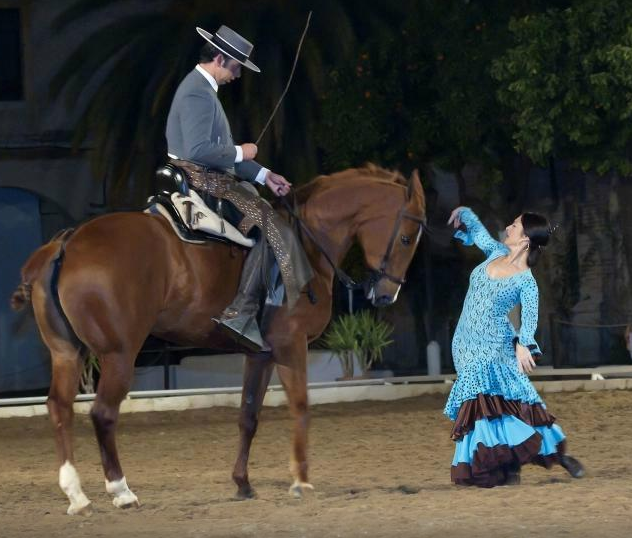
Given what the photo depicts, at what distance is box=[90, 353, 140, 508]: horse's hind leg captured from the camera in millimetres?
9078

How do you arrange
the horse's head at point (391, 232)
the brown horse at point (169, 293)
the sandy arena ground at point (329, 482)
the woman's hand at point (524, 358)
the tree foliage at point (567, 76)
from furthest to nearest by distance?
the tree foliage at point (567, 76) < the horse's head at point (391, 232) < the woman's hand at point (524, 358) < the brown horse at point (169, 293) < the sandy arena ground at point (329, 482)

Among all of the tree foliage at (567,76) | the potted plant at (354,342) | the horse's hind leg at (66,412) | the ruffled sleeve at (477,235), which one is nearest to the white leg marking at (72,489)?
the horse's hind leg at (66,412)

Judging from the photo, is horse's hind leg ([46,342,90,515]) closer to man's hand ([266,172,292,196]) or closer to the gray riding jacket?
the gray riding jacket

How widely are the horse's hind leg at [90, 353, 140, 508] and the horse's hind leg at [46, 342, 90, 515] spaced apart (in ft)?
0.65

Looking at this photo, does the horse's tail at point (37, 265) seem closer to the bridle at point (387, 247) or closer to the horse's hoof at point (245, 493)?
the bridle at point (387, 247)

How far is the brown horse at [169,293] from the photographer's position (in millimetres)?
9062

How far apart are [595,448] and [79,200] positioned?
617 inches

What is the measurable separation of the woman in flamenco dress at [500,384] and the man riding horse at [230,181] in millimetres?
1208

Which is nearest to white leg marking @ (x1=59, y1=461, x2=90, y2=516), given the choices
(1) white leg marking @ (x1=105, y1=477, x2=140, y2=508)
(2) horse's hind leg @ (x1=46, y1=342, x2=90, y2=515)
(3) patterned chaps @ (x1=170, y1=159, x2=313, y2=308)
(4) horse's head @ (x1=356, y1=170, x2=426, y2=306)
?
(2) horse's hind leg @ (x1=46, y1=342, x2=90, y2=515)

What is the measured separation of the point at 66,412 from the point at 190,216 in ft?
4.84

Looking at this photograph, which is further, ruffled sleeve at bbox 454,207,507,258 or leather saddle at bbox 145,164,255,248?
ruffled sleeve at bbox 454,207,507,258

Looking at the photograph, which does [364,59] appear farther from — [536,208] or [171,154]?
[171,154]

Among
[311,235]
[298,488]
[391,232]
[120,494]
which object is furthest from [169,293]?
[391,232]

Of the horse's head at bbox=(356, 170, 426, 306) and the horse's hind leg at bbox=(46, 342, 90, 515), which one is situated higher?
the horse's head at bbox=(356, 170, 426, 306)
